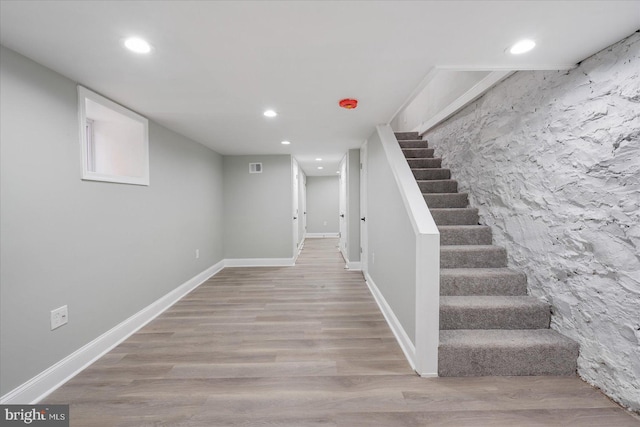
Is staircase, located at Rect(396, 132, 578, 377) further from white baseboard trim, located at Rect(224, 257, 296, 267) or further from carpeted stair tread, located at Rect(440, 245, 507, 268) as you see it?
white baseboard trim, located at Rect(224, 257, 296, 267)

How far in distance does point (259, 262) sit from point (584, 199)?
4.52m

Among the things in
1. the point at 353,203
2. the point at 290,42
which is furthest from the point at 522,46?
the point at 353,203

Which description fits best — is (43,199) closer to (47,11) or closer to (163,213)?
(47,11)

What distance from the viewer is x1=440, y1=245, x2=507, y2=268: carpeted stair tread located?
95.0 inches

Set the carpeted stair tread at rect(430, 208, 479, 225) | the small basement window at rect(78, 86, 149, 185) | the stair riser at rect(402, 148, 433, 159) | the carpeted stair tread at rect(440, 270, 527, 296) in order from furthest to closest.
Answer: the stair riser at rect(402, 148, 433, 159), the carpeted stair tread at rect(430, 208, 479, 225), the small basement window at rect(78, 86, 149, 185), the carpeted stair tread at rect(440, 270, 527, 296)

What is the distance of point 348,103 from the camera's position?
2307 millimetres

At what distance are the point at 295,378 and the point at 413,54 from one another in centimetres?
221

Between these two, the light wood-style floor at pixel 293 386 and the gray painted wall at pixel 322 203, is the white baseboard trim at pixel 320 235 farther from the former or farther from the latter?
the light wood-style floor at pixel 293 386

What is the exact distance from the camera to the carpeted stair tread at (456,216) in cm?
281

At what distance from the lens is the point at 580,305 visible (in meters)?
1.74

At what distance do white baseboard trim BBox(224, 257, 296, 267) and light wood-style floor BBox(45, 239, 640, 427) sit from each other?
2.33m

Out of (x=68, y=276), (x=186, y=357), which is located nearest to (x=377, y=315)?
(x=186, y=357)

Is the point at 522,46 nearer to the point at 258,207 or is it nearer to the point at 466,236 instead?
the point at 466,236

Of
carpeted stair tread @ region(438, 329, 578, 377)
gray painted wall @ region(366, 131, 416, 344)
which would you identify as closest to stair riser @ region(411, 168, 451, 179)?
gray painted wall @ region(366, 131, 416, 344)
